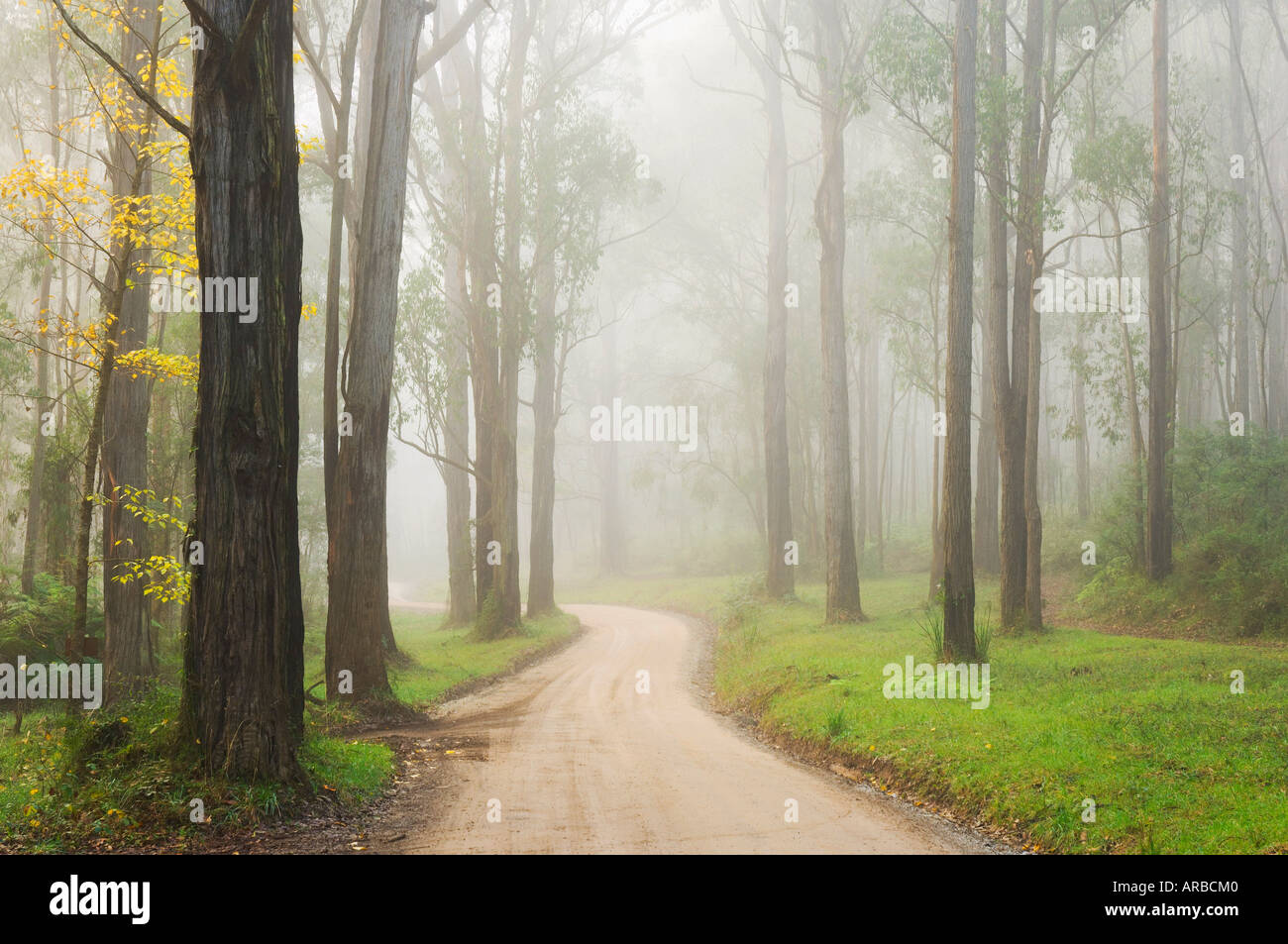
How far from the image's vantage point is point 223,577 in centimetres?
647

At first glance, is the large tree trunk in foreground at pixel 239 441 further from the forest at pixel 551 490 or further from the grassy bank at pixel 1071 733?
the grassy bank at pixel 1071 733

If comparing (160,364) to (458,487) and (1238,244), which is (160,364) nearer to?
(458,487)

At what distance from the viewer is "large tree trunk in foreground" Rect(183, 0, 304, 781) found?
643 cm

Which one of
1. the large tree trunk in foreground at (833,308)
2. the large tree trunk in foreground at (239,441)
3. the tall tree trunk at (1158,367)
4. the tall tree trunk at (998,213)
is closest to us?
the large tree trunk in foreground at (239,441)

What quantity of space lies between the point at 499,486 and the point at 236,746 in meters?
14.3

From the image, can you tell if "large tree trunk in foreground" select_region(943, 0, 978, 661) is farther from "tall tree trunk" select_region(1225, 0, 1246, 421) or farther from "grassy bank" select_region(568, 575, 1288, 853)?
"tall tree trunk" select_region(1225, 0, 1246, 421)

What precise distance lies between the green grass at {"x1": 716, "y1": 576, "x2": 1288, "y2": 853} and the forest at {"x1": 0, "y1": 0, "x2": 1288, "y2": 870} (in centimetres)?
7

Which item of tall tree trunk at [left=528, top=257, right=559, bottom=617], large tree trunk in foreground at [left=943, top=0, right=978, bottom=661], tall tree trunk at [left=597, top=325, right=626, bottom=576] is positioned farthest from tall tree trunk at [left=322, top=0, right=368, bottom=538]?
tall tree trunk at [left=597, top=325, right=626, bottom=576]

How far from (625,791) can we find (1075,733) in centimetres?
413

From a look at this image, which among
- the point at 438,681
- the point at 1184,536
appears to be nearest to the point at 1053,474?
the point at 1184,536

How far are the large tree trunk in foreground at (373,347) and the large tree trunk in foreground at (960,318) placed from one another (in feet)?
25.0

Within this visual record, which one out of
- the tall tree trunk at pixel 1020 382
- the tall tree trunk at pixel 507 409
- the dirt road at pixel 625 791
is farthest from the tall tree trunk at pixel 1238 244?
the dirt road at pixel 625 791

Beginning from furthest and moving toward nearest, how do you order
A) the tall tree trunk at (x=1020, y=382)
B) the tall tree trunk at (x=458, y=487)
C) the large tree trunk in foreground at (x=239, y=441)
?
the tall tree trunk at (x=458, y=487), the tall tree trunk at (x=1020, y=382), the large tree trunk in foreground at (x=239, y=441)

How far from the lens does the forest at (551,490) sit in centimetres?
654
